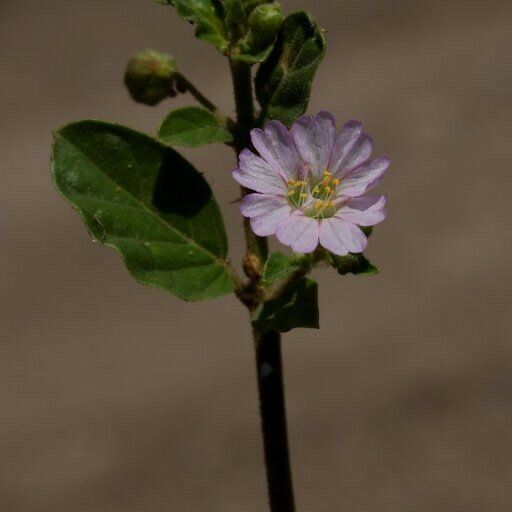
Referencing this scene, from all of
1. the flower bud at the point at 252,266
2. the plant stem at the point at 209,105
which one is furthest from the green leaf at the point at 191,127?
the flower bud at the point at 252,266

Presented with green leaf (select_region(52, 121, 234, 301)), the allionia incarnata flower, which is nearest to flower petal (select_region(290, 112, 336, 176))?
the allionia incarnata flower

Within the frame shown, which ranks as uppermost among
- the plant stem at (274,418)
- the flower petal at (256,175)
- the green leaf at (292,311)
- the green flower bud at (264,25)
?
the green flower bud at (264,25)

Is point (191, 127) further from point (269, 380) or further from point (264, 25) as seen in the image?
point (269, 380)

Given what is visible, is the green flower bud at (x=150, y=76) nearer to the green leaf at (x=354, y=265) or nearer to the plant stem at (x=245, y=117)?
the plant stem at (x=245, y=117)

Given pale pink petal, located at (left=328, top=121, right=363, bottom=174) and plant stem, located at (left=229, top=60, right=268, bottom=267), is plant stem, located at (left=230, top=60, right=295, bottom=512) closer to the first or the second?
plant stem, located at (left=229, top=60, right=268, bottom=267)

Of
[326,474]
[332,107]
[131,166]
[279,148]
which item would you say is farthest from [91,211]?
[332,107]

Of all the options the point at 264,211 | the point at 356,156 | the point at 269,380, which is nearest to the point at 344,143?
the point at 356,156

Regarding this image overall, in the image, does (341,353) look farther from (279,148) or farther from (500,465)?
(279,148)
